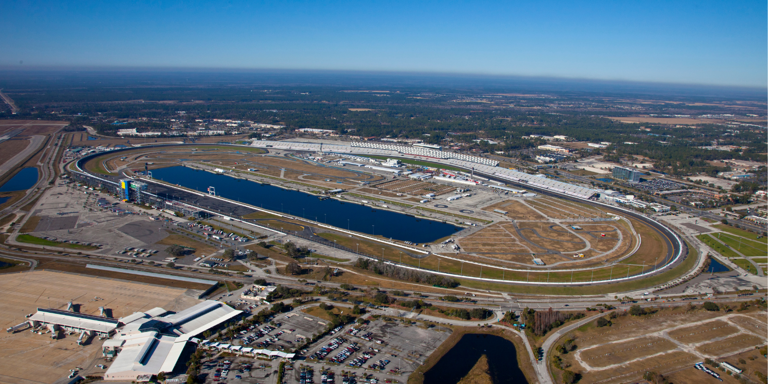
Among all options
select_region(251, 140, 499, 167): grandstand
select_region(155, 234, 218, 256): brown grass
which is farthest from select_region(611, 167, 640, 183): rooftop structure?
select_region(155, 234, 218, 256): brown grass

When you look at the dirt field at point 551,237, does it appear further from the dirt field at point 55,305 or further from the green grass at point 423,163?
the dirt field at point 55,305

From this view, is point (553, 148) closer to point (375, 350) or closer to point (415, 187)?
point (415, 187)

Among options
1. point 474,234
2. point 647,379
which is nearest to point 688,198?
point 474,234

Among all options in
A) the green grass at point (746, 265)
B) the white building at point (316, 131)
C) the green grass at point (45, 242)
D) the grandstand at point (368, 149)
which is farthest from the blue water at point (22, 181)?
the green grass at point (746, 265)

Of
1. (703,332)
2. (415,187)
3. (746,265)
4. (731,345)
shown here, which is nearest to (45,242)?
(415,187)

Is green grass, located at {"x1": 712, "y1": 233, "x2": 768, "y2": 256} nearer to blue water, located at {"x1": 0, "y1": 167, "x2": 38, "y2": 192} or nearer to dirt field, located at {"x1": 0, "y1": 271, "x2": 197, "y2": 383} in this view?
dirt field, located at {"x1": 0, "y1": 271, "x2": 197, "y2": 383}

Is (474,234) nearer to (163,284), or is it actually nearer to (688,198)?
(163,284)
